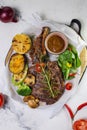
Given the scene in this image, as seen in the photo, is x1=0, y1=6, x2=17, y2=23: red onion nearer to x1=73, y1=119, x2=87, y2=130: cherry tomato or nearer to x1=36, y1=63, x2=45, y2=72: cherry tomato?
x1=36, y1=63, x2=45, y2=72: cherry tomato

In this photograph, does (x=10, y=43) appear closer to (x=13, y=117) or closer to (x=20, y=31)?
(x=20, y=31)

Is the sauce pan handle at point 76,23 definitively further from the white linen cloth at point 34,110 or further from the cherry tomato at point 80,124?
the cherry tomato at point 80,124

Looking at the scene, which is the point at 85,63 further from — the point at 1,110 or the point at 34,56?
the point at 1,110

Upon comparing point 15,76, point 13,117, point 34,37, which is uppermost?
point 34,37

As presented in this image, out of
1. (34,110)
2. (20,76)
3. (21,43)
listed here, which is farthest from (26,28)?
(34,110)

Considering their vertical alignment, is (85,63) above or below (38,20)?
below

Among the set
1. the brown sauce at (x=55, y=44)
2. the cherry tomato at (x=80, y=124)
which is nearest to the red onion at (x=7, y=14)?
the brown sauce at (x=55, y=44)

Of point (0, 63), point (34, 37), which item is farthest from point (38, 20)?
point (0, 63)
